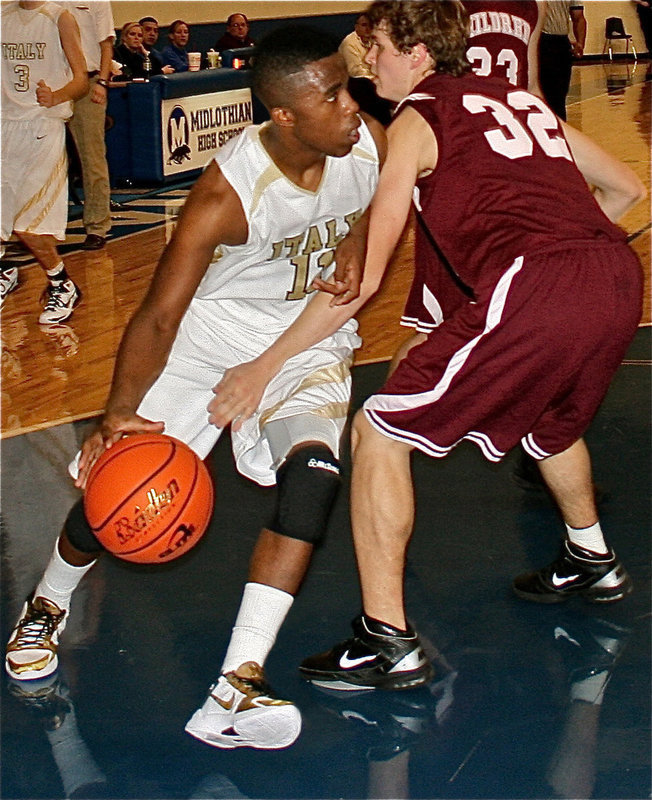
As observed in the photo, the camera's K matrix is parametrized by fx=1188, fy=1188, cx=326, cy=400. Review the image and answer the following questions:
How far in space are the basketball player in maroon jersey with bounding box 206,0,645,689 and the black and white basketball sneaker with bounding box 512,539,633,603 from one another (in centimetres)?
47

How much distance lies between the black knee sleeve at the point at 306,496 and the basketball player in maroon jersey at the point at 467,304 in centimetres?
11

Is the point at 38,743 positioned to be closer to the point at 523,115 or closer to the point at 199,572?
the point at 199,572

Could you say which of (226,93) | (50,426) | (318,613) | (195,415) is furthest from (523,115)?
(226,93)

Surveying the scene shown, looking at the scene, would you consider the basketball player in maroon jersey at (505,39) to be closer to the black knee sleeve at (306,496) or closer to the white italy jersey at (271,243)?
the white italy jersey at (271,243)

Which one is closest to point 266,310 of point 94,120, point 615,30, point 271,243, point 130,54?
point 271,243

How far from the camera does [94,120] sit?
895 cm

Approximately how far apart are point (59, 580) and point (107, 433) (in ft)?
1.82

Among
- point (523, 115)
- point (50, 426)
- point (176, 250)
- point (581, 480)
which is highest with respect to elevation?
point (523, 115)

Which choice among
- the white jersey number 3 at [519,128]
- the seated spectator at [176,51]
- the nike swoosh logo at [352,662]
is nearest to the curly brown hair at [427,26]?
the white jersey number 3 at [519,128]

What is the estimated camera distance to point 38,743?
293 cm

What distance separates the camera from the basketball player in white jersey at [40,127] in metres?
6.88

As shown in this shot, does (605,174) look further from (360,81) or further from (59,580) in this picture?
(360,81)

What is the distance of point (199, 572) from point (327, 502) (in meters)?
0.93

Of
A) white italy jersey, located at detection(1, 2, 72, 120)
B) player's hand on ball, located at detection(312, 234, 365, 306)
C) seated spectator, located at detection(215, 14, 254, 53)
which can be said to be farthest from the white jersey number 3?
seated spectator, located at detection(215, 14, 254, 53)
